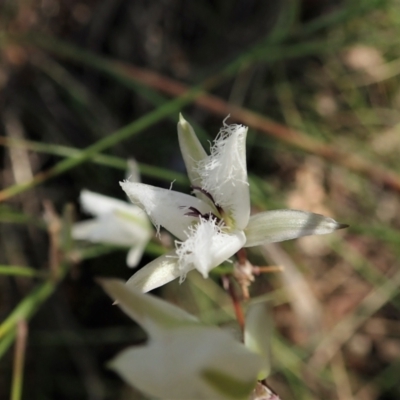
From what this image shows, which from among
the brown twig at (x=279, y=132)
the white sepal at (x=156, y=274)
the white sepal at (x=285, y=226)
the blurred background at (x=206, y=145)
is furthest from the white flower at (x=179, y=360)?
the blurred background at (x=206, y=145)

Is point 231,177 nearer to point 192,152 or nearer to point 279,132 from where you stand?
point 192,152

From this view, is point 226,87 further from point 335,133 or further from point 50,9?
point 50,9

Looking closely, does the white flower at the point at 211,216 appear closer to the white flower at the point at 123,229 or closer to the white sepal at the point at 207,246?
the white sepal at the point at 207,246

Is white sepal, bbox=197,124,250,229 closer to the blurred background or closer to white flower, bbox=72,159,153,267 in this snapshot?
white flower, bbox=72,159,153,267

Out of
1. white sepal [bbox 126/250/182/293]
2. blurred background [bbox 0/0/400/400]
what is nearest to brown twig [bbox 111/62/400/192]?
blurred background [bbox 0/0/400/400]

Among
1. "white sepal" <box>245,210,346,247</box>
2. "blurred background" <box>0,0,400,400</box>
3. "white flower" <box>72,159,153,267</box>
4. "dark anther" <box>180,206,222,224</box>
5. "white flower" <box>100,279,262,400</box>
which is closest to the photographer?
"white flower" <box>100,279,262,400</box>

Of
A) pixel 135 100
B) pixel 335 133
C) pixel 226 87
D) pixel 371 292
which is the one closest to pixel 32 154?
pixel 135 100
